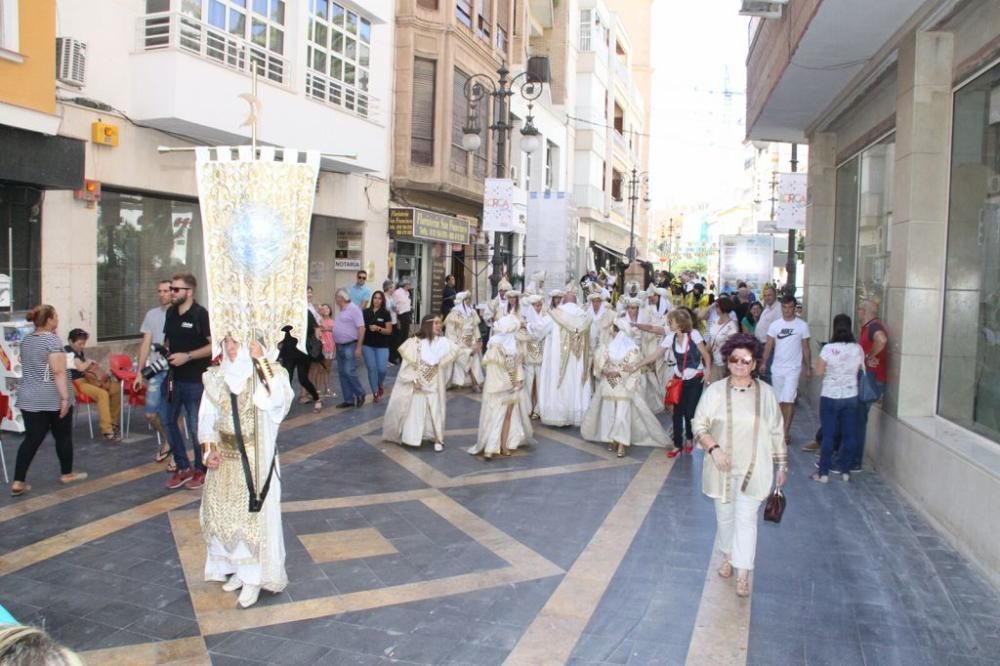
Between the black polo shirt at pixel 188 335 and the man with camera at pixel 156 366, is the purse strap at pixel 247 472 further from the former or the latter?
the man with camera at pixel 156 366

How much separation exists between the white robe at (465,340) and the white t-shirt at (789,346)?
486cm

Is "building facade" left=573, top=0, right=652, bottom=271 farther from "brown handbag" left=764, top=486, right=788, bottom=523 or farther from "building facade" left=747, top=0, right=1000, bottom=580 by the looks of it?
"brown handbag" left=764, top=486, right=788, bottom=523

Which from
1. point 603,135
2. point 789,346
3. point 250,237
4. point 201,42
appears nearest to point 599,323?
point 789,346

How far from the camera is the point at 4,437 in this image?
30.9ft

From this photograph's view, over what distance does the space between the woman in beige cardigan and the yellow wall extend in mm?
9019

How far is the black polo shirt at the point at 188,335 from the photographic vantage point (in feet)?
23.6

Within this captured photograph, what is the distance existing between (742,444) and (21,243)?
975 centimetres

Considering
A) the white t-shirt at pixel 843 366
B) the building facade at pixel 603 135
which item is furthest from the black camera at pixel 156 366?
the building facade at pixel 603 135

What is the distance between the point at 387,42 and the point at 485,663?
16819 mm

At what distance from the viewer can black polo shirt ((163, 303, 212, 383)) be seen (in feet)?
23.6

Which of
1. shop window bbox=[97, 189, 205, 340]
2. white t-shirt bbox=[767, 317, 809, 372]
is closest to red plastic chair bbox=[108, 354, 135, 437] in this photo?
shop window bbox=[97, 189, 205, 340]

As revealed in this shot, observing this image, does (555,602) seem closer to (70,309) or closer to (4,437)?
(4,437)

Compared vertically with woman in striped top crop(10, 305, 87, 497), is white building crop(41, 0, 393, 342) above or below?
above

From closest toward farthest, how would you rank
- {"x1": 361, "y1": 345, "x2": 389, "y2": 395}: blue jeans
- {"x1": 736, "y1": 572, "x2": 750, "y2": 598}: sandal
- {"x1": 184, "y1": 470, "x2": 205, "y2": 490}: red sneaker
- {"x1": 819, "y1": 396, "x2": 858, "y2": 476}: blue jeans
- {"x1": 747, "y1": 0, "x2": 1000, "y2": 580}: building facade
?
{"x1": 736, "y1": 572, "x2": 750, "y2": 598}: sandal → {"x1": 747, "y1": 0, "x2": 1000, "y2": 580}: building facade → {"x1": 184, "y1": 470, "x2": 205, "y2": 490}: red sneaker → {"x1": 819, "y1": 396, "x2": 858, "y2": 476}: blue jeans → {"x1": 361, "y1": 345, "x2": 389, "y2": 395}: blue jeans
